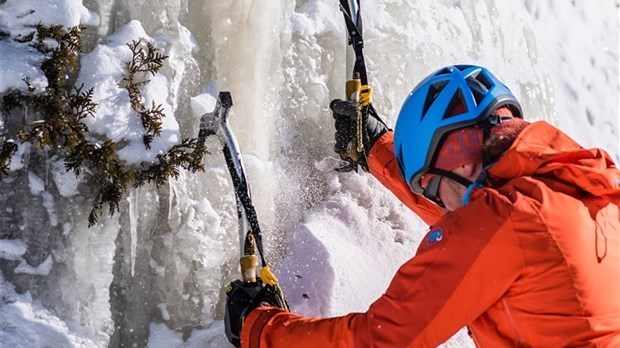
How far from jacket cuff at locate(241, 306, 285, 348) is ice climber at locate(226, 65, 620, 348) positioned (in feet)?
0.19

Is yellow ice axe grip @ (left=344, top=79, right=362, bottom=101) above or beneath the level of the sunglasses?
above

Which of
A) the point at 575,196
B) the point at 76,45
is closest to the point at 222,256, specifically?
the point at 76,45

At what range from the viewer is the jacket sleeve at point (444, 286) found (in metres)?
1.75

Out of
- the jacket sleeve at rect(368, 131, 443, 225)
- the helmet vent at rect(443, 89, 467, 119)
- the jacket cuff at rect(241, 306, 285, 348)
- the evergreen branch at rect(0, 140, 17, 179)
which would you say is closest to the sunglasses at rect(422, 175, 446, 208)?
the helmet vent at rect(443, 89, 467, 119)

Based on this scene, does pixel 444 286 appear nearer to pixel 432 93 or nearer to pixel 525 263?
pixel 525 263

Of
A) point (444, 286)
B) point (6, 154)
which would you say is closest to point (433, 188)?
point (444, 286)

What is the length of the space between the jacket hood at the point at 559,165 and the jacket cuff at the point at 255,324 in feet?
2.85

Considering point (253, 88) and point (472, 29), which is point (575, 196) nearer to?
point (253, 88)

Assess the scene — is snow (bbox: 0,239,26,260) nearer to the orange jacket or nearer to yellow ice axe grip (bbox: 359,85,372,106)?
the orange jacket

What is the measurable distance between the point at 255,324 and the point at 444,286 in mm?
695

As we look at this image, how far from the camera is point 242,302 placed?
237 cm

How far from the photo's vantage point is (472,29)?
16.3ft

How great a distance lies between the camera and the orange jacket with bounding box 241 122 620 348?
174 cm

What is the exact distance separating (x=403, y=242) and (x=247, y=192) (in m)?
1.28
